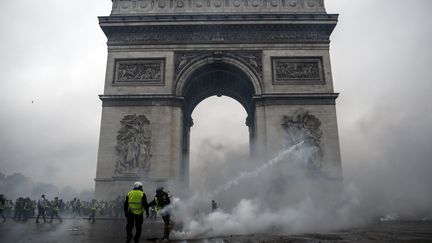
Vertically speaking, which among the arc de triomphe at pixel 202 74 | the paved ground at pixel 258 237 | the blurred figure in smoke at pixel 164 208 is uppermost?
the arc de triomphe at pixel 202 74

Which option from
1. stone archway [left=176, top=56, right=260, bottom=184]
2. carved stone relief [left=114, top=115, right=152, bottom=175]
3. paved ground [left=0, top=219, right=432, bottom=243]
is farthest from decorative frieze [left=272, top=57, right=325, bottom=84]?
paved ground [left=0, top=219, right=432, bottom=243]

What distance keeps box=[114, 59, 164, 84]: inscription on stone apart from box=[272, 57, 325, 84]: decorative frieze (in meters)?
8.00

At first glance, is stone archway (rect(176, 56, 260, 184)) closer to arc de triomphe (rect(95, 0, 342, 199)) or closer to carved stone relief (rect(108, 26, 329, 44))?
arc de triomphe (rect(95, 0, 342, 199))

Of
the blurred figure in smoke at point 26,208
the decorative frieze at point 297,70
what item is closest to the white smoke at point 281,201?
the decorative frieze at point 297,70

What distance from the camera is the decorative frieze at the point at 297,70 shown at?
22641 mm

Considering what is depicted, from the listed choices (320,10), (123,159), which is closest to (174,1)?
(320,10)

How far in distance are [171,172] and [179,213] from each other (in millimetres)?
11603

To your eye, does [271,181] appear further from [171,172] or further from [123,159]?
[123,159]

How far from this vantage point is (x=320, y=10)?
23547 mm

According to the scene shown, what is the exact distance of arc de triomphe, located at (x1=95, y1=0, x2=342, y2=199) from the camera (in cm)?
2106

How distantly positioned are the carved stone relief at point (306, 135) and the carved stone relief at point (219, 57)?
13.1 ft

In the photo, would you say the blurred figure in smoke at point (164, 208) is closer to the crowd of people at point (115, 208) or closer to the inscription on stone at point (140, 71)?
the crowd of people at point (115, 208)

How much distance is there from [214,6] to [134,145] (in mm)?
11401

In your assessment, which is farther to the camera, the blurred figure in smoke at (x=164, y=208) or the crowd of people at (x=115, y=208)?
the blurred figure in smoke at (x=164, y=208)
